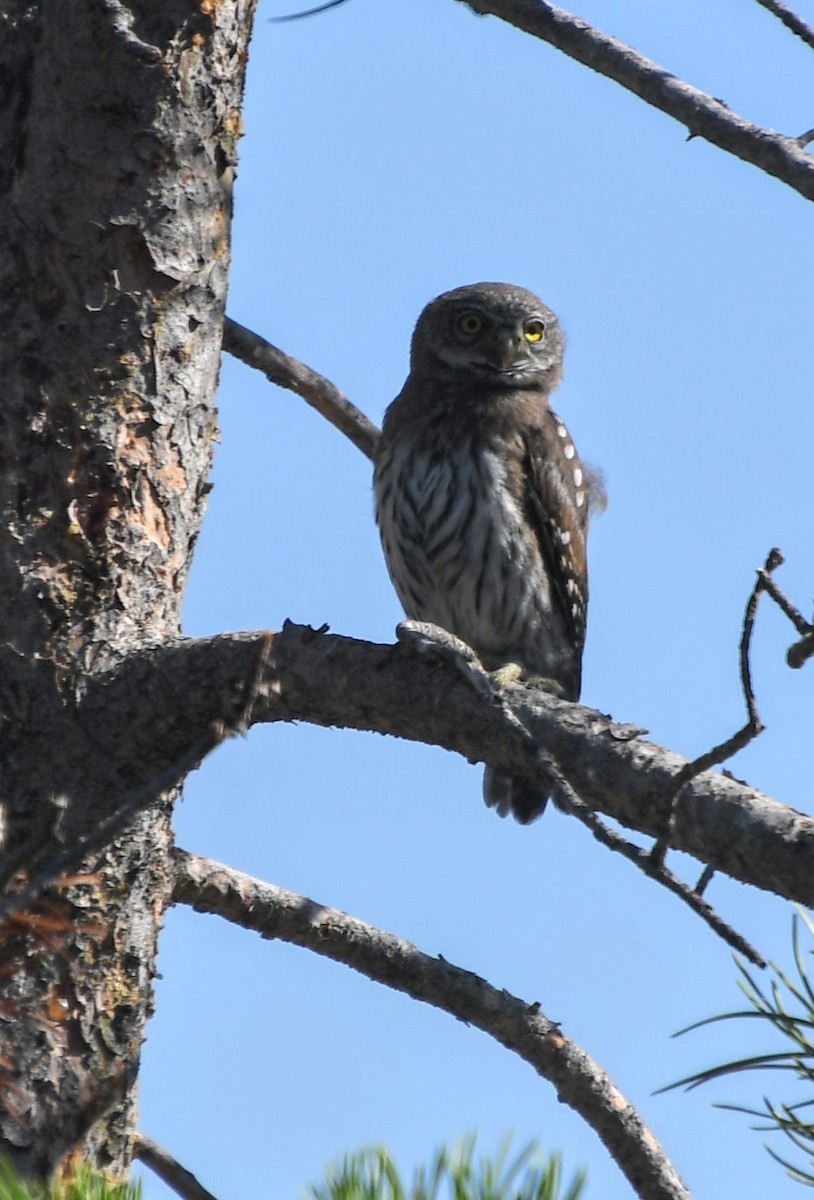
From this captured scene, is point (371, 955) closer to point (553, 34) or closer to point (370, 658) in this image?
point (370, 658)

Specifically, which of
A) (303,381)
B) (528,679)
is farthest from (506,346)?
(528,679)

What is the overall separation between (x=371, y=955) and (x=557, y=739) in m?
0.92

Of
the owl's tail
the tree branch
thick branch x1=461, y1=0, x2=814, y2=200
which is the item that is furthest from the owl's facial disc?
the tree branch

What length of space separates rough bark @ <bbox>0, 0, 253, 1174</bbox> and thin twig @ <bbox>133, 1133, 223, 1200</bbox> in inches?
5.9

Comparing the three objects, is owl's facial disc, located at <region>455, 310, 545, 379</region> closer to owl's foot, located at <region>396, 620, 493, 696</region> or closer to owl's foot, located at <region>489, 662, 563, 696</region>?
owl's foot, located at <region>489, 662, 563, 696</region>

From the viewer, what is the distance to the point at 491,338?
5645 millimetres

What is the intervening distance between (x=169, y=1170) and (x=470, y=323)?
359 centimetres

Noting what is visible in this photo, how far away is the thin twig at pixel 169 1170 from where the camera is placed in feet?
9.45

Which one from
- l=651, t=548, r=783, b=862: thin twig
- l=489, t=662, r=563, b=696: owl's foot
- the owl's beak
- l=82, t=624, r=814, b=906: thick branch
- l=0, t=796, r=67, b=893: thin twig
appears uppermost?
the owl's beak

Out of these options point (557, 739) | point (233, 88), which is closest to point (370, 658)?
point (557, 739)

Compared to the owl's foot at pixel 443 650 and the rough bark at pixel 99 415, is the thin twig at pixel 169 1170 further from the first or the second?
the owl's foot at pixel 443 650

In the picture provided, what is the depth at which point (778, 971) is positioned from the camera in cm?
207

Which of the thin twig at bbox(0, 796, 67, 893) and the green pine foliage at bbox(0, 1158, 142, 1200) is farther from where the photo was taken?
the green pine foliage at bbox(0, 1158, 142, 1200)

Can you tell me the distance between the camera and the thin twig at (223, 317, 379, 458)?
4.02m
